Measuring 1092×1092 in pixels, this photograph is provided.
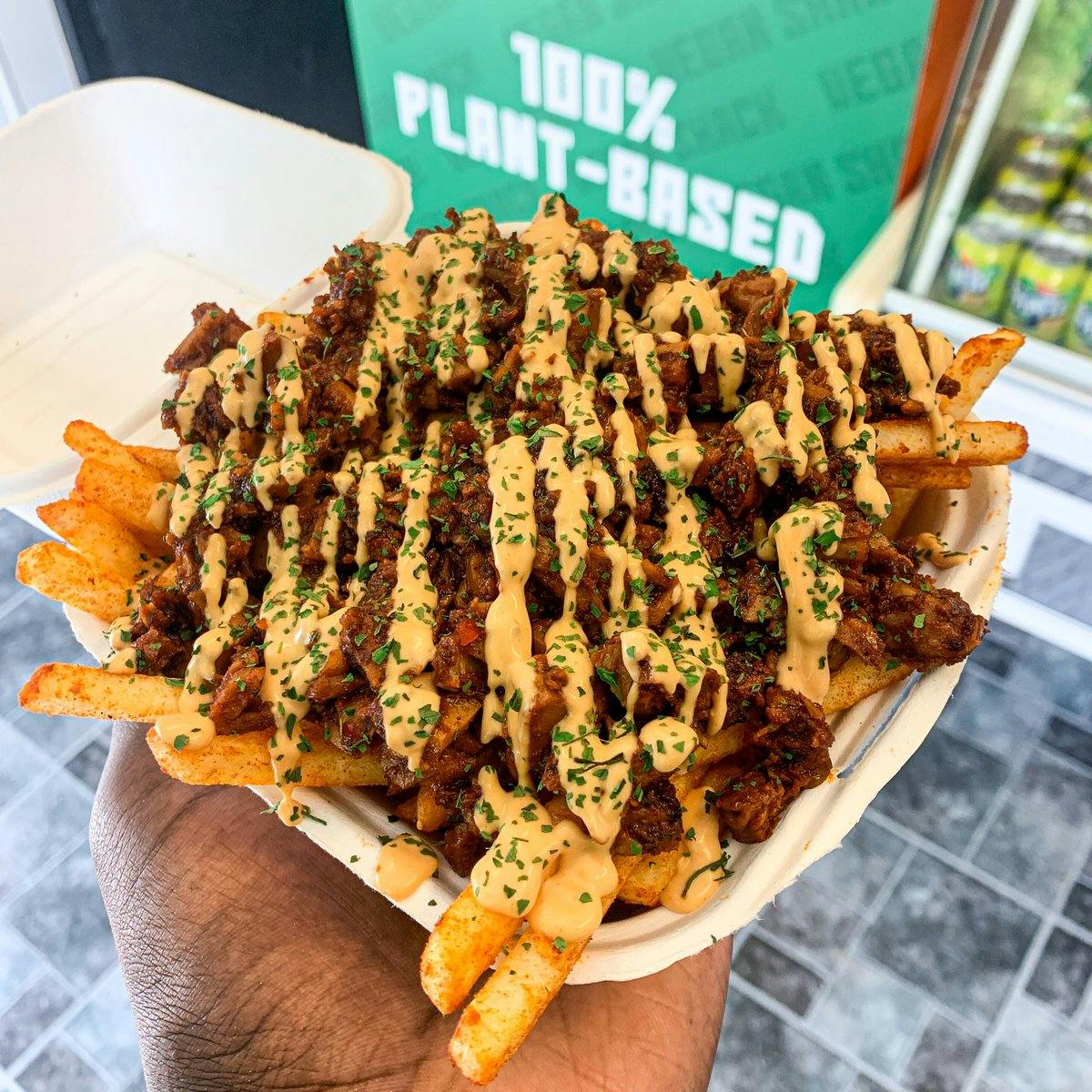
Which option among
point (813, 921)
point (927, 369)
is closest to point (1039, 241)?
point (927, 369)

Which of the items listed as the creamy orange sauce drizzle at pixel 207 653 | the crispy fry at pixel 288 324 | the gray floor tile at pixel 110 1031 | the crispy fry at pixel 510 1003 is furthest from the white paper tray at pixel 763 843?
the gray floor tile at pixel 110 1031

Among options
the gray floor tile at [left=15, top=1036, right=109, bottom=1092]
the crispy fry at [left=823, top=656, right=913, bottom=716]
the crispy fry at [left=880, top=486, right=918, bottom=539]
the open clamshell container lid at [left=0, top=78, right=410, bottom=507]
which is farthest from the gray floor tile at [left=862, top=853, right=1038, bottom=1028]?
the open clamshell container lid at [left=0, top=78, right=410, bottom=507]

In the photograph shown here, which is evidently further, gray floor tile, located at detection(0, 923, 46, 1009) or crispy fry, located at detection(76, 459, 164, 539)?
gray floor tile, located at detection(0, 923, 46, 1009)

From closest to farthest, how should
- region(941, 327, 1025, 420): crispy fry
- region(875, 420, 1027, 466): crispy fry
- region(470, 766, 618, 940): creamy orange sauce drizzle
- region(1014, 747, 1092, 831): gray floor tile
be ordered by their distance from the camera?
1. region(470, 766, 618, 940): creamy orange sauce drizzle
2. region(875, 420, 1027, 466): crispy fry
3. region(941, 327, 1025, 420): crispy fry
4. region(1014, 747, 1092, 831): gray floor tile

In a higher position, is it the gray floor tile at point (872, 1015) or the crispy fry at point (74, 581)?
the crispy fry at point (74, 581)

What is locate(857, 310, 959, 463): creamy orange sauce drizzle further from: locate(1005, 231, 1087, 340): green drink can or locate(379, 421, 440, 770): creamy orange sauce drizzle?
locate(1005, 231, 1087, 340): green drink can

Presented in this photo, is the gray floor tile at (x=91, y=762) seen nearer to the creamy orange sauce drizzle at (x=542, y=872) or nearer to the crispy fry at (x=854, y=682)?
the creamy orange sauce drizzle at (x=542, y=872)
